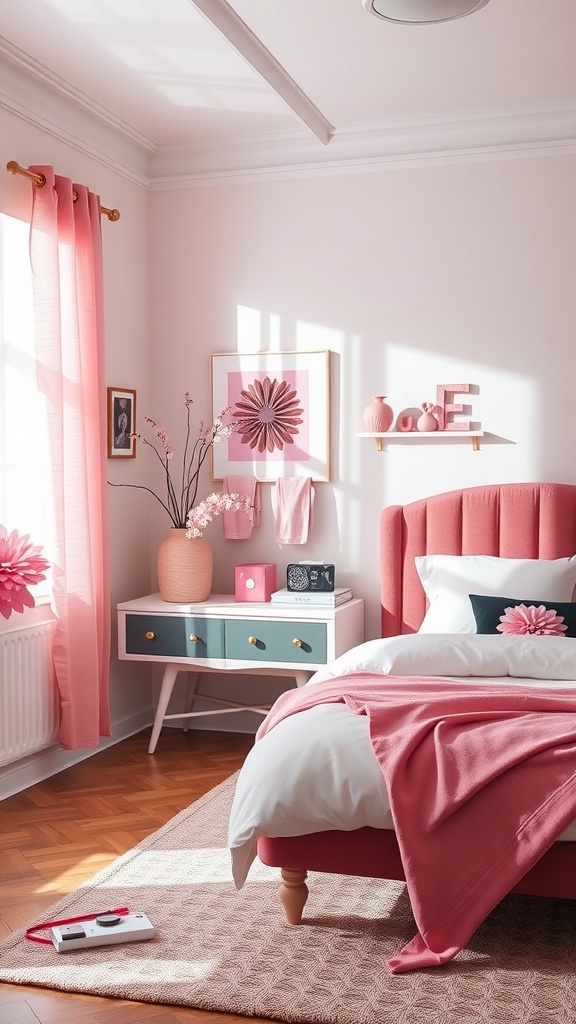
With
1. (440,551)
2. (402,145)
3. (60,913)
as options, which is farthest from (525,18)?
(60,913)

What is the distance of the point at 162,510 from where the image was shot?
5.20m

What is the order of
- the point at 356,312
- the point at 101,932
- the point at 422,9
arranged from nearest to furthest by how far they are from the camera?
the point at 101,932, the point at 422,9, the point at 356,312

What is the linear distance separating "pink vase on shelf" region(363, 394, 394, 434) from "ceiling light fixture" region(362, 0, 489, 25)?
1869 mm

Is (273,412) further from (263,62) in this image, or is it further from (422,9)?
(422,9)

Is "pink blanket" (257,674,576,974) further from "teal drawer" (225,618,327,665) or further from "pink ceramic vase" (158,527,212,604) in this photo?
"pink ceramic vase" (158,527,212,604)

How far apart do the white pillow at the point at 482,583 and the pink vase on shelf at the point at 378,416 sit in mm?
692

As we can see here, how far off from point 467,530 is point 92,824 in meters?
2.01

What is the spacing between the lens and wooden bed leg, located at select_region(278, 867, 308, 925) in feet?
9.16

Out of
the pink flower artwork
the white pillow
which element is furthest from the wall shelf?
the white pillow

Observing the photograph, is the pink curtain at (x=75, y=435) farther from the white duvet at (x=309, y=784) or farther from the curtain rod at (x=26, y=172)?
the white duvet at (x=309, y=784)

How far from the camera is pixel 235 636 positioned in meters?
4.50

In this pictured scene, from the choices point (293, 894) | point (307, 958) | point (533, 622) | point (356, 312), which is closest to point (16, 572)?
point (293, 894)

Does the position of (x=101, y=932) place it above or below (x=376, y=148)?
below

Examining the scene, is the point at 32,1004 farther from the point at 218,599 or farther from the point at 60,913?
the point at 218,599
